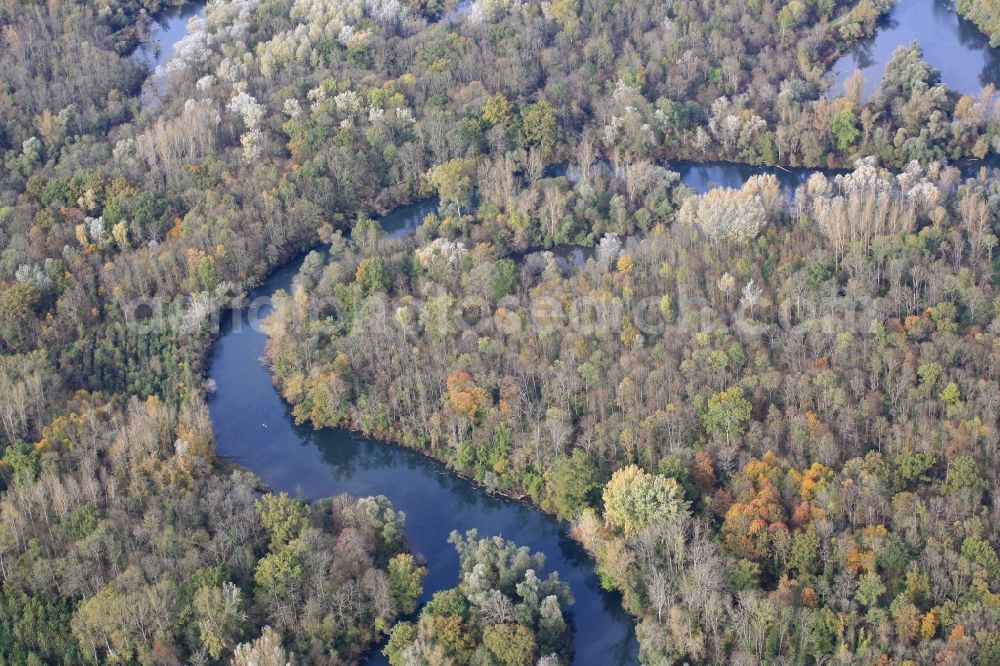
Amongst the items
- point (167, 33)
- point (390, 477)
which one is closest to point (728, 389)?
point (390, 477)

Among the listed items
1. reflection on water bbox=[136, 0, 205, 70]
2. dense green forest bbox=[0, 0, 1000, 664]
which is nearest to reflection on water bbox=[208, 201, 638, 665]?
dense green forest bbox=[0, 0, 1000, 664]

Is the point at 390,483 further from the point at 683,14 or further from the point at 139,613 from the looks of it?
the point at 683,14

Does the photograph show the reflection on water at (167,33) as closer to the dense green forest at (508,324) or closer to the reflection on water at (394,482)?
the dense green forest at (508,324)

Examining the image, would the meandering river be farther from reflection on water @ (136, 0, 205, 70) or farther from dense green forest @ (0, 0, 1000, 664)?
reflection on water @ (136, 0, 205, 70)

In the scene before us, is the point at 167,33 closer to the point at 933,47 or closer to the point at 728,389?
the point at 933,47

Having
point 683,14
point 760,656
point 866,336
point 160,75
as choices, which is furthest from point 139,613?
point 683,14

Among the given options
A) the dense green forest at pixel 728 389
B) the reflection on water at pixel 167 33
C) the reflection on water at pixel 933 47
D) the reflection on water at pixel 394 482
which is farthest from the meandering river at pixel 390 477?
the reflection on water at pixel 167 33
